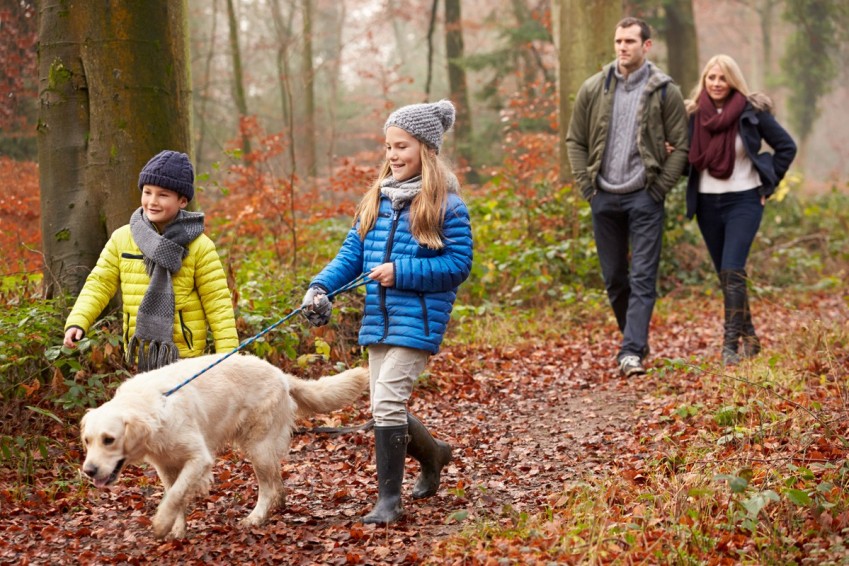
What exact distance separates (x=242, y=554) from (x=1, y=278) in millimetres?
3612

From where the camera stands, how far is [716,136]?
7.78 metres

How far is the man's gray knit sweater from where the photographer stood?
7.64 meters

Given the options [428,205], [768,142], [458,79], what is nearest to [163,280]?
[428,205]

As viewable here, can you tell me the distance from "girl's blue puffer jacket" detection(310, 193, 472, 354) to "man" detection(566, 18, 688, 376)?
325 centimetres

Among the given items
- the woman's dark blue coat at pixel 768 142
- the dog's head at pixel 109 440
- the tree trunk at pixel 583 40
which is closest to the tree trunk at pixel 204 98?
the tree trunk at pixel 583 40

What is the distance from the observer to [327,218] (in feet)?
43.3

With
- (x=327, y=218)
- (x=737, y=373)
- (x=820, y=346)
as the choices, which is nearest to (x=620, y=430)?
(x=737, y=373)

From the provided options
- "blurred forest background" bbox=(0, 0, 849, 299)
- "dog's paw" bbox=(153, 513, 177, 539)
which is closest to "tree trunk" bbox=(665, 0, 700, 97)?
"blurred forest background" bbox=(0, 0, 849, 299)

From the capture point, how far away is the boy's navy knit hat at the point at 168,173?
491 centimetres

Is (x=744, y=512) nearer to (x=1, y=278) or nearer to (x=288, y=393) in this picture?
(x=288, y=393)

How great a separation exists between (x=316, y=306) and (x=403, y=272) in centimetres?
48

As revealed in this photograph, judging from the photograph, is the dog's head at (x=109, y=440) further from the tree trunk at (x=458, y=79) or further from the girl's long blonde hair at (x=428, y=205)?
the tree trunk at (x=458, y=79)

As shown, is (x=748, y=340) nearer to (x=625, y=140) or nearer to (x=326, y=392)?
(x=625, y=140)

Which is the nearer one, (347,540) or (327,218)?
(347,540)
